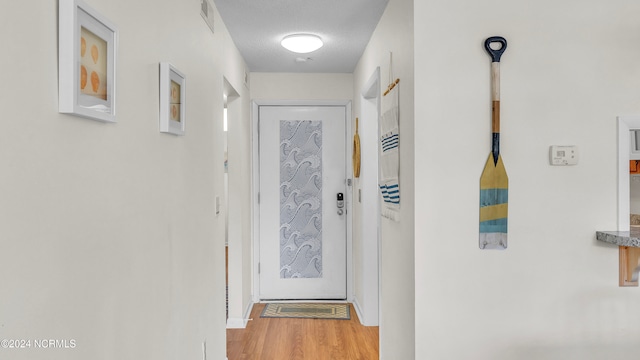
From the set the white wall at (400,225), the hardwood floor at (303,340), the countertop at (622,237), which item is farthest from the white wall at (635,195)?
the hardwood floor at (303,340)

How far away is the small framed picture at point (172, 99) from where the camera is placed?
1.75 meters

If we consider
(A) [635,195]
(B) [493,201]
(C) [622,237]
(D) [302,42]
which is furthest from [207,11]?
(A) [635,195]

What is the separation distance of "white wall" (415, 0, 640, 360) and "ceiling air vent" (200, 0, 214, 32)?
1126 millimetres

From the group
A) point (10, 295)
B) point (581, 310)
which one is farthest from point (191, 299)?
point (581, 310)

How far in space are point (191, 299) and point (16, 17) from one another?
Result: 160cm

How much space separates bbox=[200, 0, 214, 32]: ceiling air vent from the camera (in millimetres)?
2441

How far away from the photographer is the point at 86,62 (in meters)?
1.11

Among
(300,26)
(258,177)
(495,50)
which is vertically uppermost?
(300,26)

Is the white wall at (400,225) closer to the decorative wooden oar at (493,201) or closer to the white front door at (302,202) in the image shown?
the decorative wooden oar at (493,201)

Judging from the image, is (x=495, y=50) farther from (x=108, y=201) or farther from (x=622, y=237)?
(x=108, y=201)

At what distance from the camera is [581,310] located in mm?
2248

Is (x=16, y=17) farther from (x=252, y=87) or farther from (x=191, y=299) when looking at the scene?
(x=252, y=87)

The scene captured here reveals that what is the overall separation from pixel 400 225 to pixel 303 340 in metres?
1.65

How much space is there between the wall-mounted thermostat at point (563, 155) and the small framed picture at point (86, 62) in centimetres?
193
